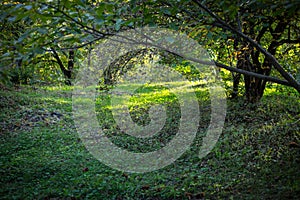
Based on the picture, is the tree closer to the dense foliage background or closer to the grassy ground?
the dense foliage background

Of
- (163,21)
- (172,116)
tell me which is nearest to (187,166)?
(163,21)

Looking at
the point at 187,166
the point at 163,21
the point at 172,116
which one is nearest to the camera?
the point at 163,21

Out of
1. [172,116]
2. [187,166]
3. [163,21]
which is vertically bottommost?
[187,166]

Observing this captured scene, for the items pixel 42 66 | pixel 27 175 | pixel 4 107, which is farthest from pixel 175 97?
pixel 42 66

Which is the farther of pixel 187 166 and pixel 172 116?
pixel 172 116

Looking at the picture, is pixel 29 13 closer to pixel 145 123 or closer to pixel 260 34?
pixel 260 34

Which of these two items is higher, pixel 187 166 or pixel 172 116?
pixel 172 116

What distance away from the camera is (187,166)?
15.6 ft

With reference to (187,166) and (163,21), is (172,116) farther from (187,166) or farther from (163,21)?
(163,21)

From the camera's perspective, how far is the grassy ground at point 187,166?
12.6 ft

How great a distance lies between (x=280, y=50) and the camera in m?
6.64

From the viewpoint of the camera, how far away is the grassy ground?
385cm

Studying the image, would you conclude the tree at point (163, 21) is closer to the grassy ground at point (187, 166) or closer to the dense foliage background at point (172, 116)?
the dense foliage background at point (172, 116)

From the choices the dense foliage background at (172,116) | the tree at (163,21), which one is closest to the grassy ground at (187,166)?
the dense foliage background at (172,116)
